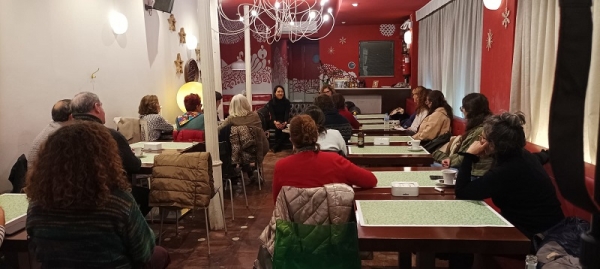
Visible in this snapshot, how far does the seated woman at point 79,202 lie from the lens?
168cm

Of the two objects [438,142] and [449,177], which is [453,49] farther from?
[449,177]

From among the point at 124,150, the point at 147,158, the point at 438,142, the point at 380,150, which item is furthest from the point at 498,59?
the point at 124,150

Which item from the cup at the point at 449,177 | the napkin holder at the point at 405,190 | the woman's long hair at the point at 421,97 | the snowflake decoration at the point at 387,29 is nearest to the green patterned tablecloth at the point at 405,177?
the cup at the point at 449,177

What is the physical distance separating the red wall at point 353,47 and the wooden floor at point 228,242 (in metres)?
6.43

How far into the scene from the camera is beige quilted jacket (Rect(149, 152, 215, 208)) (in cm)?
328

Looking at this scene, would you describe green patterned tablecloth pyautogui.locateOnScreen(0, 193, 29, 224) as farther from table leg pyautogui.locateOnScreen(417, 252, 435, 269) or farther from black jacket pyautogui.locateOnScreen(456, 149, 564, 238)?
black jacket pyautogui.locateOnScreen(456, 149, 564, 238)

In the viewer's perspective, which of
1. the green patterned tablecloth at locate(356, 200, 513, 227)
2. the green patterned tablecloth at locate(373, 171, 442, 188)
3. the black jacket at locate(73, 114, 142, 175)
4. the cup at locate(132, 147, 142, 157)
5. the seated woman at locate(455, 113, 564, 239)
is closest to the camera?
the green patterned tablecloth at locate(356, 200, 513, 227)

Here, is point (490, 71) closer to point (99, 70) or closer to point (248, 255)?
point (248, 255)

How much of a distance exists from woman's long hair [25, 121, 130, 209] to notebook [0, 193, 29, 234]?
502 mm

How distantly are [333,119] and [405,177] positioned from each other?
1933 millimetres

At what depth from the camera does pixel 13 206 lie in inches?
96.7

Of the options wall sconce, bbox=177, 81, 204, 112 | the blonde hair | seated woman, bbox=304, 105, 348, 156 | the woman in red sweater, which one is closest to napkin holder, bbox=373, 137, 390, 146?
seated woman, bbox=304, 105, 348, 156

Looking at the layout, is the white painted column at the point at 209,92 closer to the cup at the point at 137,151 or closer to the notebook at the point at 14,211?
the cup at the point at 137,151

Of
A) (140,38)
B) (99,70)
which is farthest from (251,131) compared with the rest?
(140,38)
